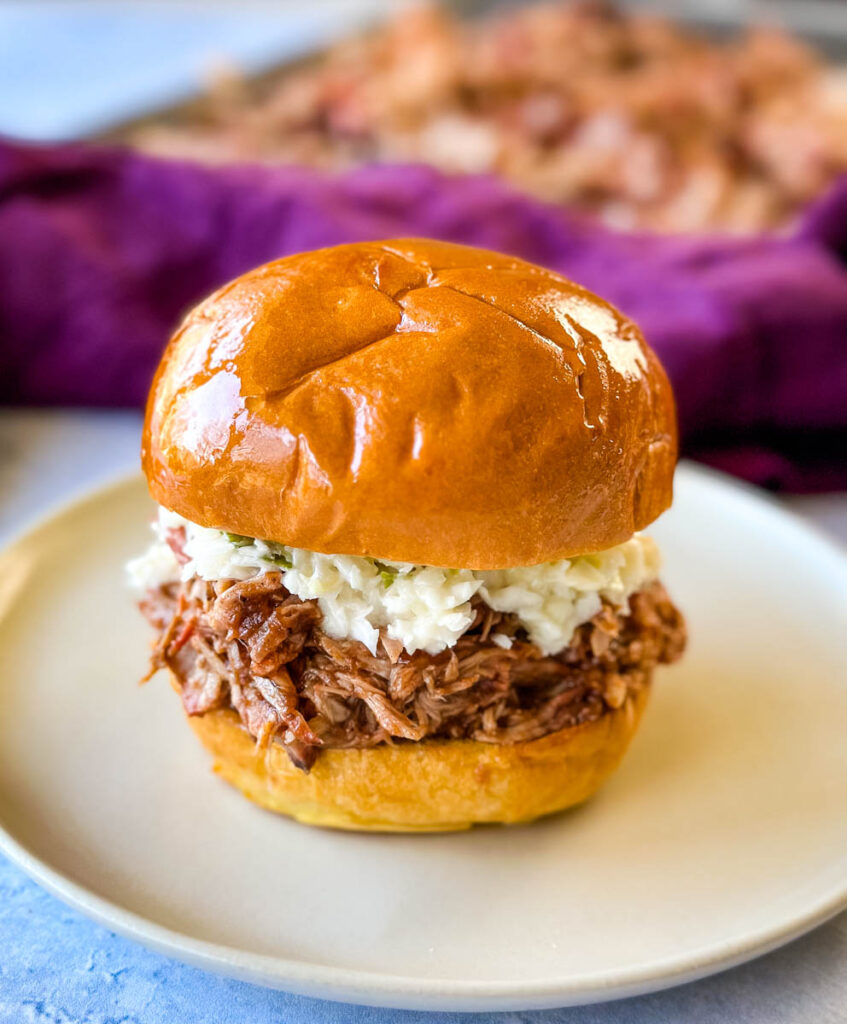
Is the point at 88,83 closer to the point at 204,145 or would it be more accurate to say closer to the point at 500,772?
the point at 204,145

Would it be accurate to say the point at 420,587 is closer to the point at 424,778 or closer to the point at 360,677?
the point at 360,677

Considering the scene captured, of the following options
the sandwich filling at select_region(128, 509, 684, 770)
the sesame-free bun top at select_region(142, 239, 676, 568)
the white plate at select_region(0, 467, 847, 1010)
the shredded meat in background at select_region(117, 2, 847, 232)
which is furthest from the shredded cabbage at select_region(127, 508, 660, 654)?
the shredded meat in background at select_region(117, 2, 847, 232)

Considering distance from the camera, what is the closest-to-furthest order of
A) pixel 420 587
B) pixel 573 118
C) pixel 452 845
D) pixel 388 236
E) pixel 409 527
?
pixel 409 527
pixel 420 587
pixel 452 845
pixel 388 236
pixel 573 118

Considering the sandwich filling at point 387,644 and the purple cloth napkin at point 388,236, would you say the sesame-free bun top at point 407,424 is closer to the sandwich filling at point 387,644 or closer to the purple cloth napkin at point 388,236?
the sandwich filling at point 387,644

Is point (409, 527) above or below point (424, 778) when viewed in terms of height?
above

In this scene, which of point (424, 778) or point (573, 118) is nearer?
point (424, 778)

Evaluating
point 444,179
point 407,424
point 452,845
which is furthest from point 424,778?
point 444,179
